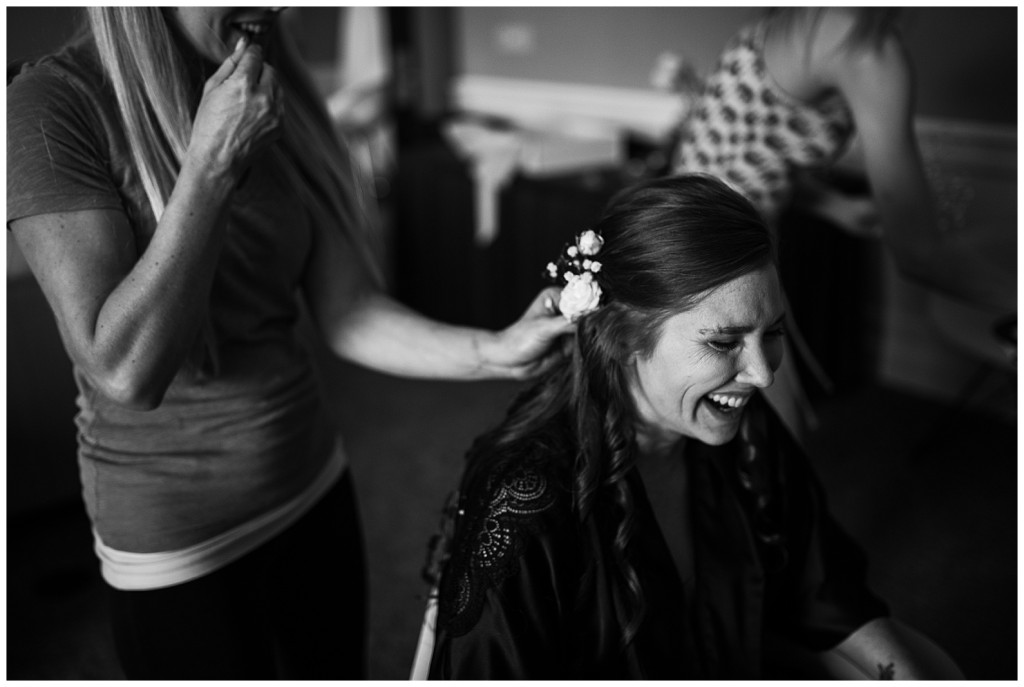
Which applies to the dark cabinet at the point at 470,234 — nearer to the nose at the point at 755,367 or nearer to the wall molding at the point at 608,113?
the wall molding at the point at 608,113

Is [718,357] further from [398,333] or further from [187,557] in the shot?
[187,557]

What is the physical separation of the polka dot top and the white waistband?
0.96 metres

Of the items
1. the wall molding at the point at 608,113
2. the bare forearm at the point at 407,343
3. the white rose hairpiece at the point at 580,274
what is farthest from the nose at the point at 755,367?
the wall molding at the point at 608,113

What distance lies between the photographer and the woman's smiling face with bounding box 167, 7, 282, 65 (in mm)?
1028

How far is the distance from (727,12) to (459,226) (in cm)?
139

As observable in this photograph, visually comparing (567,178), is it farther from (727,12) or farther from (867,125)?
(867,125)

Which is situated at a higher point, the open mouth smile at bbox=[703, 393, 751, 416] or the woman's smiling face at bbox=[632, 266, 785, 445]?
the woman's smiling face at bbox=[632, 266, 785, 445]

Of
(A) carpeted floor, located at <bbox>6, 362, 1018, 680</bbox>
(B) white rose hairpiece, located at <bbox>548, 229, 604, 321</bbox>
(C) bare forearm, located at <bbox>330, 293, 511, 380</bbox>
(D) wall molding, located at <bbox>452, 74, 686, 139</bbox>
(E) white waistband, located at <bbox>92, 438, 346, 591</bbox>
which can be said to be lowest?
(A) carpeted floor, located at <bbox>6, 362, 1018, 680</bbox>

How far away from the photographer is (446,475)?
10.1ft

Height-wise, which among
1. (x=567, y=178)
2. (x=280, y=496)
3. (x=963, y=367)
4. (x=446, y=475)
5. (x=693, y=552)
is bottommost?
(x=446, y=475)

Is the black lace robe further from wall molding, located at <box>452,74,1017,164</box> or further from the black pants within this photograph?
wall molding, located at <box>452,74,1017,164</box>

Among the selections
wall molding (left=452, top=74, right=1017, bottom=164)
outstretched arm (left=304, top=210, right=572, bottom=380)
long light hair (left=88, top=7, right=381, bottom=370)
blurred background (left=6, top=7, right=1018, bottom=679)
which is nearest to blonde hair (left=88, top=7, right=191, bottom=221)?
long light hair (left=88, top=7, right=381, bottom=370)

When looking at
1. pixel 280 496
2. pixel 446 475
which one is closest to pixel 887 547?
pixel 446 475

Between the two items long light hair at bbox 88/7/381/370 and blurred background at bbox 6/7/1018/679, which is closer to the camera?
long light hair at bbox 88/7/381/370
